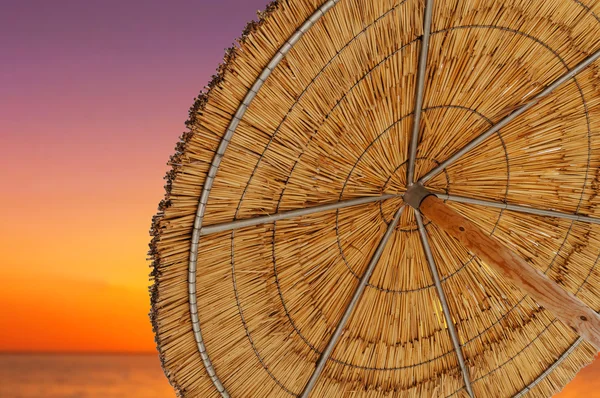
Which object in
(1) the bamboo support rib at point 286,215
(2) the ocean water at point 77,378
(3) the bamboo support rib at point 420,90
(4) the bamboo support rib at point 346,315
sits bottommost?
(2) the ocean water at point 77,378

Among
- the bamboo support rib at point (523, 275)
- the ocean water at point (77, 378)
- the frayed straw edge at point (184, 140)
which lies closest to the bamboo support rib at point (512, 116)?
the bamboo support rib at point (523, 275)

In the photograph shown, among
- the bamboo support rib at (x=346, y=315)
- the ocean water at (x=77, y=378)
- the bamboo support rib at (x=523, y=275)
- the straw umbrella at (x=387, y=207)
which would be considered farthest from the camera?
the ocean water at (x=77, y=378)

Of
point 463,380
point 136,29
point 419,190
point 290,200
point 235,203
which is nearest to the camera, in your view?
point 235,203

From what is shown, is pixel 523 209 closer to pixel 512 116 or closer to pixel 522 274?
pixel 512 116

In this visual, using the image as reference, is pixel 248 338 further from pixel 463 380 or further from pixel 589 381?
pixel 589 381

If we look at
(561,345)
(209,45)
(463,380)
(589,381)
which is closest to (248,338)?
(463,380)

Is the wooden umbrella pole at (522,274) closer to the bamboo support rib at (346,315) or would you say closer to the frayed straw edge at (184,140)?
the bamboo support rib at (346,315)

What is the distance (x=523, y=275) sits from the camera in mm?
2520

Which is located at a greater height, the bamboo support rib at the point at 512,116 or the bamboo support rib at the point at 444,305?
the bamboo support rib at the point at 512,116

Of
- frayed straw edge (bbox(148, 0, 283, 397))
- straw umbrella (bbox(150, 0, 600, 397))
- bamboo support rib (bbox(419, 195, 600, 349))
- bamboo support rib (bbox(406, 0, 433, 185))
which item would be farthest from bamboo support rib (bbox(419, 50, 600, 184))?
frayed straw edge (bbox(148, 0, 283, 397))

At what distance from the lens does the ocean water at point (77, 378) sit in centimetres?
541

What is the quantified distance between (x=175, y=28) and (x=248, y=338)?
12.9ft

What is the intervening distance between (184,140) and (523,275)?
170cm

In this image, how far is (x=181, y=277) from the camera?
109 inches
